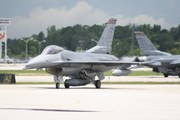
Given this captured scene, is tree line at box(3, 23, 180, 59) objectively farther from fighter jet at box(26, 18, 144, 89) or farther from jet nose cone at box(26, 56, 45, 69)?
jet nose cone at box(26, 56, 45, 69)

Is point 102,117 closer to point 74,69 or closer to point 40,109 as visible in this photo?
point 40,109

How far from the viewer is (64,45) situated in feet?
529

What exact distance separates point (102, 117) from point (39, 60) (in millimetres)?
12901

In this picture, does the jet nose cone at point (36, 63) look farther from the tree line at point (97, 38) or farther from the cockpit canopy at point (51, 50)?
the tree line at point (97, 38)

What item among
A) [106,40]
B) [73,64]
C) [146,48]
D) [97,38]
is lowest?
[73,64]

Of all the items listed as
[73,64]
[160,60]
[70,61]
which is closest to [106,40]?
[73,64]

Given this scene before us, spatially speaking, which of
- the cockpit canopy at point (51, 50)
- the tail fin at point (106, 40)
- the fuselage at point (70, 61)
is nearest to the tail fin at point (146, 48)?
the tail fin at point (106, 40)

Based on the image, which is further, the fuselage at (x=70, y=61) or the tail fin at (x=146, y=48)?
the tail fin at (x=146, y=48)

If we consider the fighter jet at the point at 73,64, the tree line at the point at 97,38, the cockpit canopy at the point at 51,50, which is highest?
the tree line at the point at 97,38

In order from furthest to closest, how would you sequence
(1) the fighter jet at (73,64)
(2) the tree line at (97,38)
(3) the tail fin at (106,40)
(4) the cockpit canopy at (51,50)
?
1. (2) the tree line at (97,38)
2. (3) the tail fin at (106,40)
3. (4) the cockpit canopy at (51,50)
4. (1) the fighter jet at (73,64)

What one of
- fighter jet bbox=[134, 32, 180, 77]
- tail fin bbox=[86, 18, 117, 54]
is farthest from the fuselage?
fighter jet bbox=[134, 32, 180, 77]

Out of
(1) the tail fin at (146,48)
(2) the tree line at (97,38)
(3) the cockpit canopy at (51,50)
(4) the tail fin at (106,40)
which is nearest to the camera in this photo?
(3) the cockpit canopy at (51,50)

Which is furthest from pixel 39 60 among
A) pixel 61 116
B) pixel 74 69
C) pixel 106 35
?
pixel 61 116

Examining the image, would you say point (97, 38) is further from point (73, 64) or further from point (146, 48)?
point (73, 64)
